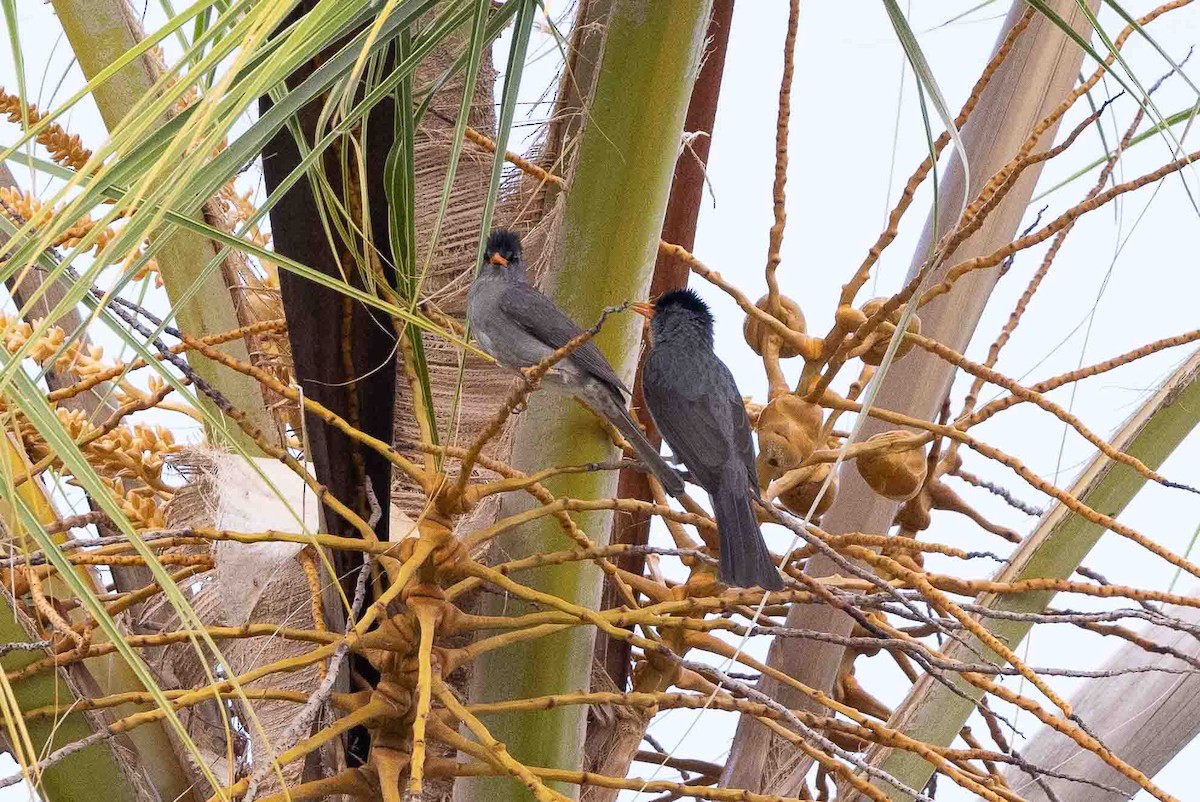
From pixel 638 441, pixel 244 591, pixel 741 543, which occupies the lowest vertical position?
pixel 244 591

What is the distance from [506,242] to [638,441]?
1.46ft

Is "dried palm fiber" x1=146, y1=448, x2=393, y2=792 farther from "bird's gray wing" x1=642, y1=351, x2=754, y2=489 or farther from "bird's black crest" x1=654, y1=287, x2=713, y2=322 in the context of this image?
"bird's black crest" x1=654, y1=287, x2=713, y2=322

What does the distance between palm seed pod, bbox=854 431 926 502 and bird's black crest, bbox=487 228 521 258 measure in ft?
1.89

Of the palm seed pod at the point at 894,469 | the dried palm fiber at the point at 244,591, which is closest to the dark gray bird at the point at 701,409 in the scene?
the palm seed pod at the point at 894,469

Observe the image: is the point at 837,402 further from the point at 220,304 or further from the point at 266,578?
the point at 220,304

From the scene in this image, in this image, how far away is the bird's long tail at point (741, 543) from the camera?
3.95 ft

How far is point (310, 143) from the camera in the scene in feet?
3.09

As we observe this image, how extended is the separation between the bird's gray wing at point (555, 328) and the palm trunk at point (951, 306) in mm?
447

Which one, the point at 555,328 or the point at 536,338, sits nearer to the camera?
the point at 555,328

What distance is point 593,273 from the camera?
Result: 127 centimetres

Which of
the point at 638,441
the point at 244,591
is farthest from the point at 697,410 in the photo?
the point at 244,591

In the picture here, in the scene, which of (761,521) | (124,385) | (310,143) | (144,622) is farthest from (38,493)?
(761,521)

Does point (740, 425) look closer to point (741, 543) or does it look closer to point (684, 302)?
point (684, 302)

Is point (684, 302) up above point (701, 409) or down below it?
above
